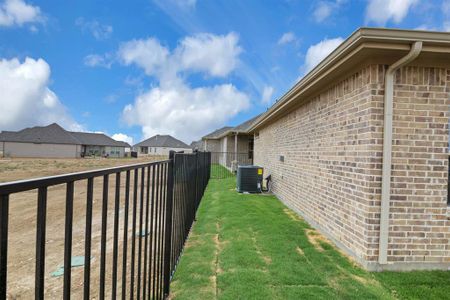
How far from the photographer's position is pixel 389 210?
11.5 ft

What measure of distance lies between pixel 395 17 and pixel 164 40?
11.6 meters

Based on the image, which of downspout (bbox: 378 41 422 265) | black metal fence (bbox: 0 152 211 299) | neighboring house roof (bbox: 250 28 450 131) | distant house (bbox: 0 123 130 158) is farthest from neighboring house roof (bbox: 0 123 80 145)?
downspout (bbox: 378 41 422 265)

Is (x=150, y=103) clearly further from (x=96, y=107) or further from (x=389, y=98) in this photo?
(x=389, y=98)

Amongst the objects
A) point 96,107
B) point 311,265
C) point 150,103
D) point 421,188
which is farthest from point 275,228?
point 150,103

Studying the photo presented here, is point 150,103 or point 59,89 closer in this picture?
point 59,89

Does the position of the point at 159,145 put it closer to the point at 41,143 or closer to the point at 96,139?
the point at 96,139

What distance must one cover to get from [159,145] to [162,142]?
3.50 feet

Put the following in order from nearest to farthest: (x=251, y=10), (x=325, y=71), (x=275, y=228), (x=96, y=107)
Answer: (x=325, y=71), (x=275, y=228), (x=251, y=10), (x=96, y=107)

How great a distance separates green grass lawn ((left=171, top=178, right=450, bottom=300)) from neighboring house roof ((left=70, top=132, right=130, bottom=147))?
185 feet

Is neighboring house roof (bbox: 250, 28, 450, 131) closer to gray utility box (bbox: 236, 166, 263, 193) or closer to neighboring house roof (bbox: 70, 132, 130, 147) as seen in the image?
gray utility box (bbox: 236, 166, 263, 193)

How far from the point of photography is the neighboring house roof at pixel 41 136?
46.4 meters

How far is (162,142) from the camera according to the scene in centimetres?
6638

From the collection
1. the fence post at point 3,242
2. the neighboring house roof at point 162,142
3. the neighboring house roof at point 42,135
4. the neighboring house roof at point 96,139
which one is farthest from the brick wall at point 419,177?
the neighboring house roof at point 162,142

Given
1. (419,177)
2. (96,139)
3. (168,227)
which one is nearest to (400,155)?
(419,177)
